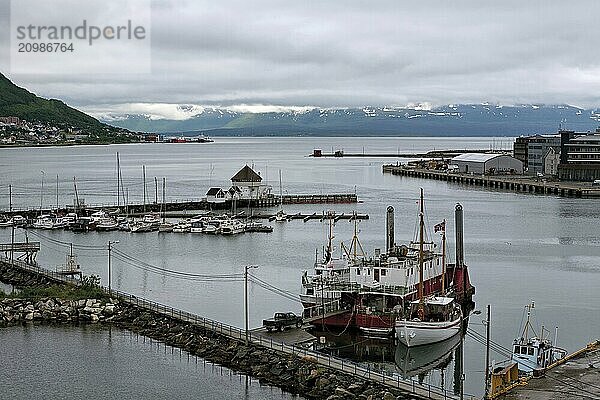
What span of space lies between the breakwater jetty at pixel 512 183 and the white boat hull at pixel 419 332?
151 ft

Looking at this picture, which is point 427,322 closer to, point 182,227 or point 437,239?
point 437,239

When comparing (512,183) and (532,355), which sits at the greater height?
(512,183)

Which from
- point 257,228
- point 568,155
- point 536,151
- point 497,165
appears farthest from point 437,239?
point 497,165

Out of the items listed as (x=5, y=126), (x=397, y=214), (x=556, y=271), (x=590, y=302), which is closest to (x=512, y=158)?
(x=397, y=214)

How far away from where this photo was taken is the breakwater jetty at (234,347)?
16.1 meters

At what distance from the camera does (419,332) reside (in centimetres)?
2064

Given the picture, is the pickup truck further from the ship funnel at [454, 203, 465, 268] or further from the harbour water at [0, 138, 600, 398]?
the ship funnel at [454, 203, 465, 268]

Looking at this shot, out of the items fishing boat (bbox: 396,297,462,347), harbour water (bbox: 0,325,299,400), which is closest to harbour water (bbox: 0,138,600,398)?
harbour water (bbox: 0,325,299,400)

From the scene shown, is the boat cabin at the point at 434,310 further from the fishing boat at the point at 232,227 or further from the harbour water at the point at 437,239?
the fishing boat at the point at 232,227

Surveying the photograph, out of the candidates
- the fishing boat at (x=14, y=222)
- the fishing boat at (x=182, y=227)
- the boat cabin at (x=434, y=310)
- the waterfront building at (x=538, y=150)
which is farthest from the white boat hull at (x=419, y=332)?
the waterfront building at (x=538, y=150)

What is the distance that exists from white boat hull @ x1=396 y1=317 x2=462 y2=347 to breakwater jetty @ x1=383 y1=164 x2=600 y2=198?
45.9 meters

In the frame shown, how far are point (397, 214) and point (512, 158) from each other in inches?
1345

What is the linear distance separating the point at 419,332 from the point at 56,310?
9.95m

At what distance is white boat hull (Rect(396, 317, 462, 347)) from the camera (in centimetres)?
2059
